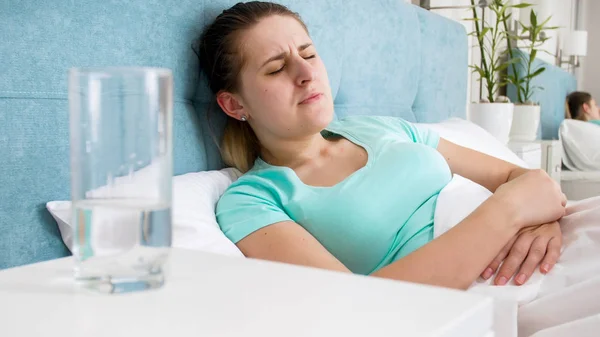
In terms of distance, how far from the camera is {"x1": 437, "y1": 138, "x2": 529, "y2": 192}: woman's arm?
128 cm

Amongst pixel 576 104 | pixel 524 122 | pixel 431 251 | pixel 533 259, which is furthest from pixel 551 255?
pixel 576 104

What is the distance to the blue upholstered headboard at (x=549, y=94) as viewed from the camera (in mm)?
3652

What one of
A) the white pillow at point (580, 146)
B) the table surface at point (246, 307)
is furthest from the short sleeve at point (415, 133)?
the white pillow at point (580, 146)

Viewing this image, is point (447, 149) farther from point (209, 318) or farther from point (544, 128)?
point (544, 128)

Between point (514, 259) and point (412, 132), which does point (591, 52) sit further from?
point (514, 259)

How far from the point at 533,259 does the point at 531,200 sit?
0.43 ft

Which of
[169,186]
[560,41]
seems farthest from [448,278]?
[560,41]

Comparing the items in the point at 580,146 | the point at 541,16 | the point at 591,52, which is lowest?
the point at 580,146

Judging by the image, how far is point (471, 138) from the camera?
1715mm

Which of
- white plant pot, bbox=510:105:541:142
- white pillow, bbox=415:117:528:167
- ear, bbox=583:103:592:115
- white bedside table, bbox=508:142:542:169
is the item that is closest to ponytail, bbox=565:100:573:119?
ear, bbox=583:103:592:115

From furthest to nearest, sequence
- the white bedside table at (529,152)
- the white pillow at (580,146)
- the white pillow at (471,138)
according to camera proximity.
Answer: the white pillow at (580,146) → the white bedside table at (529,152) → the white pillow at (471,138)

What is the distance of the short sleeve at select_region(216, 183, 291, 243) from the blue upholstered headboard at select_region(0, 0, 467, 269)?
0.11m

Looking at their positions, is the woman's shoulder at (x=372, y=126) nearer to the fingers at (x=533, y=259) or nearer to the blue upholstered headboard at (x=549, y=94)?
the fingers at (x=533, y=259)

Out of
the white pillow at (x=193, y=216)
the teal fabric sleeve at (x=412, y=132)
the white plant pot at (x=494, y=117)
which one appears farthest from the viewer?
the white plant pot at (x=494, y=117)
